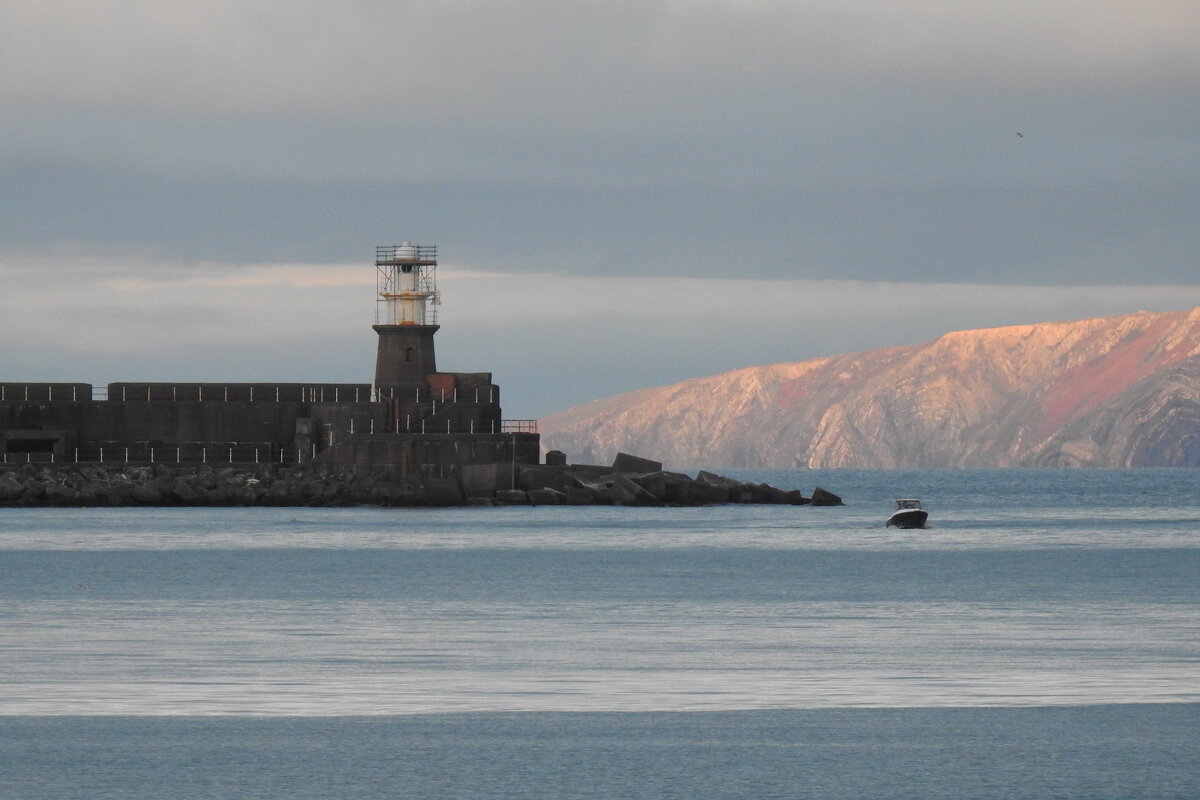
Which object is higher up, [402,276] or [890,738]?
[402,276]

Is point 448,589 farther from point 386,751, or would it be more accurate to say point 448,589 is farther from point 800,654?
point 386,751

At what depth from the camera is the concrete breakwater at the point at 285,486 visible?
73.8m

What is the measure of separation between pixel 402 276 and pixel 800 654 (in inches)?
2107

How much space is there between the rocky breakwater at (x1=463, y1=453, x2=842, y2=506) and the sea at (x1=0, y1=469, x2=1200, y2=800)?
28192 mm

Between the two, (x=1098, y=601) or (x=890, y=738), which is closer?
(x=890, y=738)

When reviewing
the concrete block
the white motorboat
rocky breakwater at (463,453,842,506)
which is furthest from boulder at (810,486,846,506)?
the white motorboat

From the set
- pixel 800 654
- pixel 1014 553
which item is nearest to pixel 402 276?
pixel 1014 553

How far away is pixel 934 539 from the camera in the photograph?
59.9 metres

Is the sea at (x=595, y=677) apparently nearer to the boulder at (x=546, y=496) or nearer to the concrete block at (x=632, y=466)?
the boulder at (x=546, y=496)

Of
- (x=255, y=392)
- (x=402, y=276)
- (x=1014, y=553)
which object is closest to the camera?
(x=1014, y=553)

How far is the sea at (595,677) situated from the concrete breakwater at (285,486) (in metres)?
26.5

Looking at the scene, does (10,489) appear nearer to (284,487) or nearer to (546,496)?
(284,487)

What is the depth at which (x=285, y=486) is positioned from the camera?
75.4 meters

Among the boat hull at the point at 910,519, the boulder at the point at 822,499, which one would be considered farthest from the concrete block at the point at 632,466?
the boat hull at the point at 910,519
